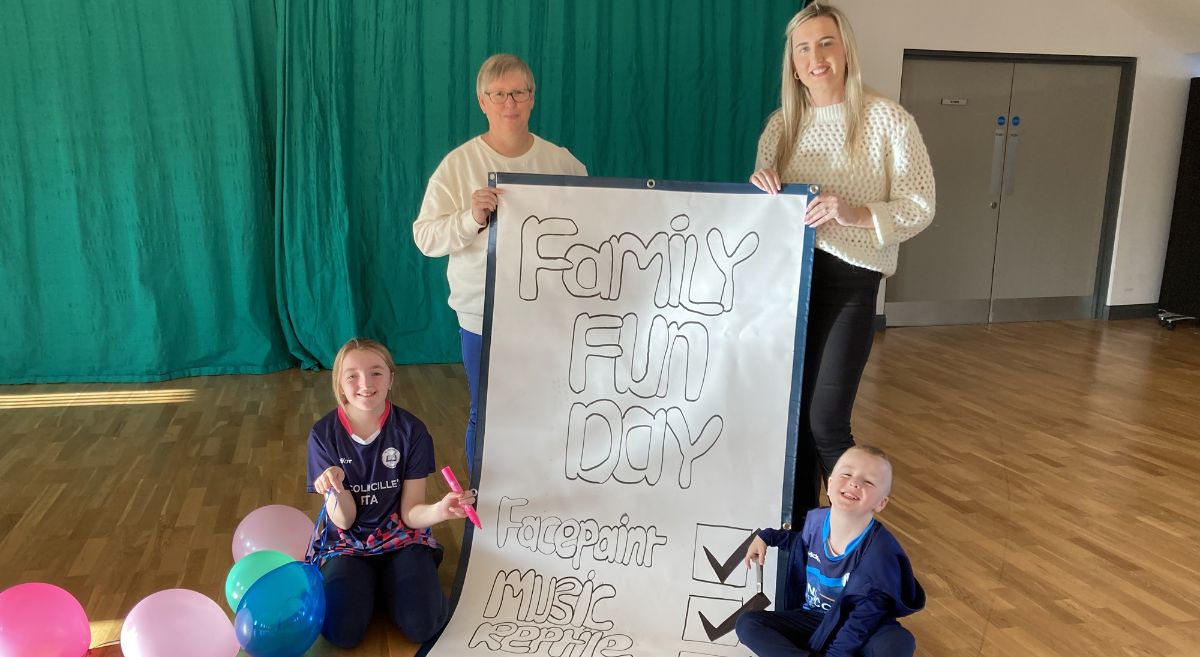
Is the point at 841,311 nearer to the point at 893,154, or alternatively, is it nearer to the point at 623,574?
the point at 893,154

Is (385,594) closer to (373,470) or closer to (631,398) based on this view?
(373,470)

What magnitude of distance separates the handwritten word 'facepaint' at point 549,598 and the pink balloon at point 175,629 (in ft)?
1.88

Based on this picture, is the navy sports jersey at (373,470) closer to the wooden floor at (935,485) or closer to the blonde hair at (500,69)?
the wooden floor at (935,485)

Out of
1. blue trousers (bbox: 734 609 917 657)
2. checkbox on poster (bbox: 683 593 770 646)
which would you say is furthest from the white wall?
blue trousers (bbox: 734 609 917 657)

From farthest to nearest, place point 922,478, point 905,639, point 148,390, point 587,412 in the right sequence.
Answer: point 148,390 < point 922,478 < point 587,412 < point 905,639

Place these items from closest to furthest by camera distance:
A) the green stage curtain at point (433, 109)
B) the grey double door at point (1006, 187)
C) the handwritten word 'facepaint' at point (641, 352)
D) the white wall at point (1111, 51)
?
the handwritten word 'facepaint' at point (641, 352)
the green stage curtain at point (433, 109)
the white wall at point (1111, 51)
the grey double door at point (1006, 187)

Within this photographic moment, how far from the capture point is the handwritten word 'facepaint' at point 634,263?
7.11 ft

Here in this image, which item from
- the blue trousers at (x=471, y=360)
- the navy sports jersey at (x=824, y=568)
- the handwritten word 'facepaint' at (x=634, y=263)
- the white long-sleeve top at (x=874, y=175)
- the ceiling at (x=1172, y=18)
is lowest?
the navy sports jersey at (x=824, y=568)

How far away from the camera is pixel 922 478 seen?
10.3ft

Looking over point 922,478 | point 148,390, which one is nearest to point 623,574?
point 922,478

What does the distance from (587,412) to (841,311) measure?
0.64 m

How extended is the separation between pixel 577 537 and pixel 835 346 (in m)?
0.75

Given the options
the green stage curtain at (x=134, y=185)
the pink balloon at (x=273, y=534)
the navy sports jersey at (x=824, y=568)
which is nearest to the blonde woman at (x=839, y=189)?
the navy sports jersey at (x=824, y=568)

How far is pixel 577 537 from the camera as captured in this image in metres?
2.14
